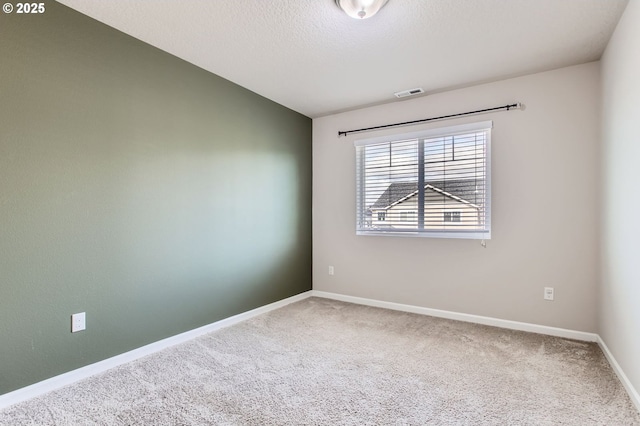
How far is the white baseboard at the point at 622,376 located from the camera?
179 cm

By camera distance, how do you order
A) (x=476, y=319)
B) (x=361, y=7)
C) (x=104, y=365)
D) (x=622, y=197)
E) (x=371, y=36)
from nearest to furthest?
(x=361, y=7) < (x=622, y=197) < (x=104, y=365) < (x=371, y=36) < (x=476, y=319)

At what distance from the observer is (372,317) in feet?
11.1

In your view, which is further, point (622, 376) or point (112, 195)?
point (112, 195)

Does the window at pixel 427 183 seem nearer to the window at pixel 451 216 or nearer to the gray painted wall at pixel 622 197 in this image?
the window at pixel 451 216

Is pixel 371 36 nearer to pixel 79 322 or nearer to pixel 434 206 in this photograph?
pixel 434 206

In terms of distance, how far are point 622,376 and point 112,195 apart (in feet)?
11.7

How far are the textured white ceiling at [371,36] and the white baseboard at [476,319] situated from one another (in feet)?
7.58

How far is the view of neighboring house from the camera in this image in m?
3.22

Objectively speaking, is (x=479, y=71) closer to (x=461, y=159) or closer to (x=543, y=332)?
(x=461, y=159)

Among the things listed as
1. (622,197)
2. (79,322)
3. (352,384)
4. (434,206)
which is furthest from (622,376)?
(79,322)

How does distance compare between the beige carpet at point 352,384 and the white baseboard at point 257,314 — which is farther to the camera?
the white baseboard at point 257,314

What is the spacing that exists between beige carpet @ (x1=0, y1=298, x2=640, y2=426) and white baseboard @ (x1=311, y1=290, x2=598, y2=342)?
4.5 inches

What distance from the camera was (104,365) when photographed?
2.21 meters

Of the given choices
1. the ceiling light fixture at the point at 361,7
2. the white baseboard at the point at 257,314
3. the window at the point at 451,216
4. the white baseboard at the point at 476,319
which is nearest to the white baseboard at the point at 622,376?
the white baseboard at the point at 257,314
